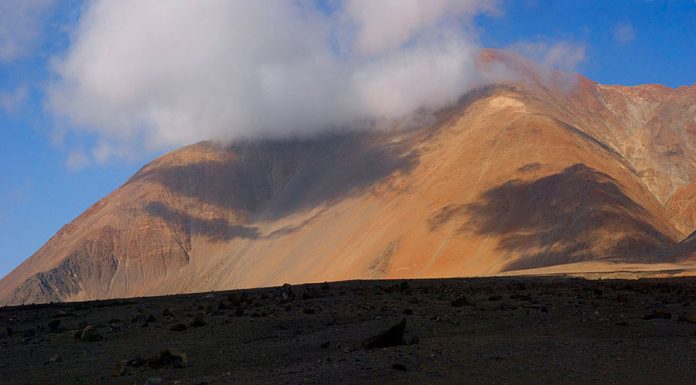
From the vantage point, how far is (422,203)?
10838cm

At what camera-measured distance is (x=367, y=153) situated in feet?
465

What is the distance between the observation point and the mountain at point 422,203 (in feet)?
300

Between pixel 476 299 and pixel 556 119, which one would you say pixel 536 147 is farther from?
pixel 476 299

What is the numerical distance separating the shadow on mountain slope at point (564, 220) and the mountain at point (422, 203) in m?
0.25

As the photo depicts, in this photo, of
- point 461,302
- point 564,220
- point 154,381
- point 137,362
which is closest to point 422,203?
point 564,220

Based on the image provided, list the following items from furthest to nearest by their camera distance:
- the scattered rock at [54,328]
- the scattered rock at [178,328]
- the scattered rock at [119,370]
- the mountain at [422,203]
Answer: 1. the mountain at [422,203]
2. the scattered rock at [54,328]
3. the scattered rock at [178,328]
4. the scattered rock at [119,370]

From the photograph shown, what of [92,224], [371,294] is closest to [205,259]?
[92,224]

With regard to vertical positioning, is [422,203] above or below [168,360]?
above

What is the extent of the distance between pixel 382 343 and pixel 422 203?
308ft

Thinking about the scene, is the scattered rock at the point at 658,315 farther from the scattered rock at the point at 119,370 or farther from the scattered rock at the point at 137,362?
the scattered rock at the point at 119,370

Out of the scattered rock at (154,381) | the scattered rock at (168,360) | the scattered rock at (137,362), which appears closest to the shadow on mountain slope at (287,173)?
the scattered rock at (137,362)

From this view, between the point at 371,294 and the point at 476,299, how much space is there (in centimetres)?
507

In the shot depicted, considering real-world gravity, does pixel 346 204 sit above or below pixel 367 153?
below

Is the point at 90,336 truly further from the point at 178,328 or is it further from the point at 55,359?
the point at 55,359
